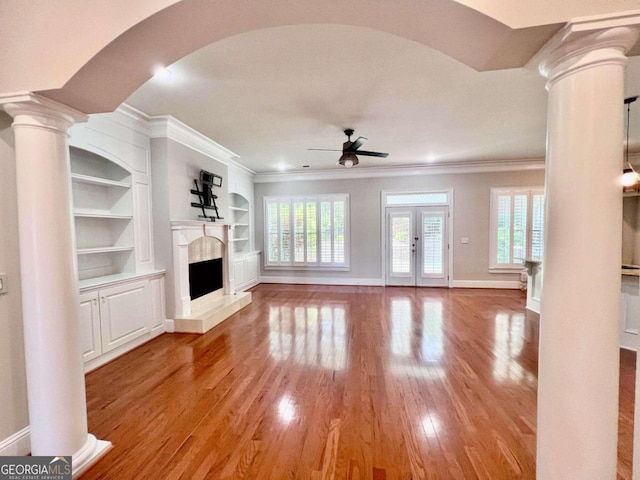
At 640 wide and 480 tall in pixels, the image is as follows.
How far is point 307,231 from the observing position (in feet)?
23.6

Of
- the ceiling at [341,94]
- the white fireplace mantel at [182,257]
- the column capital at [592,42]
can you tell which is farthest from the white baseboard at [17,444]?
the column capital at [592,42]

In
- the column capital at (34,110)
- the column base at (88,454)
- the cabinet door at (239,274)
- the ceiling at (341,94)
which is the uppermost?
the ceiling at (341,94)

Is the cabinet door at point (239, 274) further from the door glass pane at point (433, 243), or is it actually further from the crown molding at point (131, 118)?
the door glass pane at point (433, 243)

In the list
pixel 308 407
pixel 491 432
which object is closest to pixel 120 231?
pixel 308 407

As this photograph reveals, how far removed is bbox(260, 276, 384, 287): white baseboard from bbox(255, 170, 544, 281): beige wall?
81mm

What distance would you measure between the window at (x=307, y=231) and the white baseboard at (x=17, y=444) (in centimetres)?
567

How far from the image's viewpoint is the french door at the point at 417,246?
6.68 m

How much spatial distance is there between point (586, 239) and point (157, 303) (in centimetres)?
435

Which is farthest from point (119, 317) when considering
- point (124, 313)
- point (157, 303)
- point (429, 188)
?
point (429, 188)

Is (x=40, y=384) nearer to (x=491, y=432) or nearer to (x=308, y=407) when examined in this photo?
(x=308, y=407)

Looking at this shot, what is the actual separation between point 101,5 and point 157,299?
3371 millimetres

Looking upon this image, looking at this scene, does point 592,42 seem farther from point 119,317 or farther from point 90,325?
point 119,317

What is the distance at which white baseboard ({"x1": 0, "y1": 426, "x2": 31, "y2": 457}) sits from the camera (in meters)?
1.69

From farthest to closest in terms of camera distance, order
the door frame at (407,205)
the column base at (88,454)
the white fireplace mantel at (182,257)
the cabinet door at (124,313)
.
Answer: the door frame at (407,205), the white fireplace mantel at (182,257), the cabinet door at (124,313), the column base at (88,454)
